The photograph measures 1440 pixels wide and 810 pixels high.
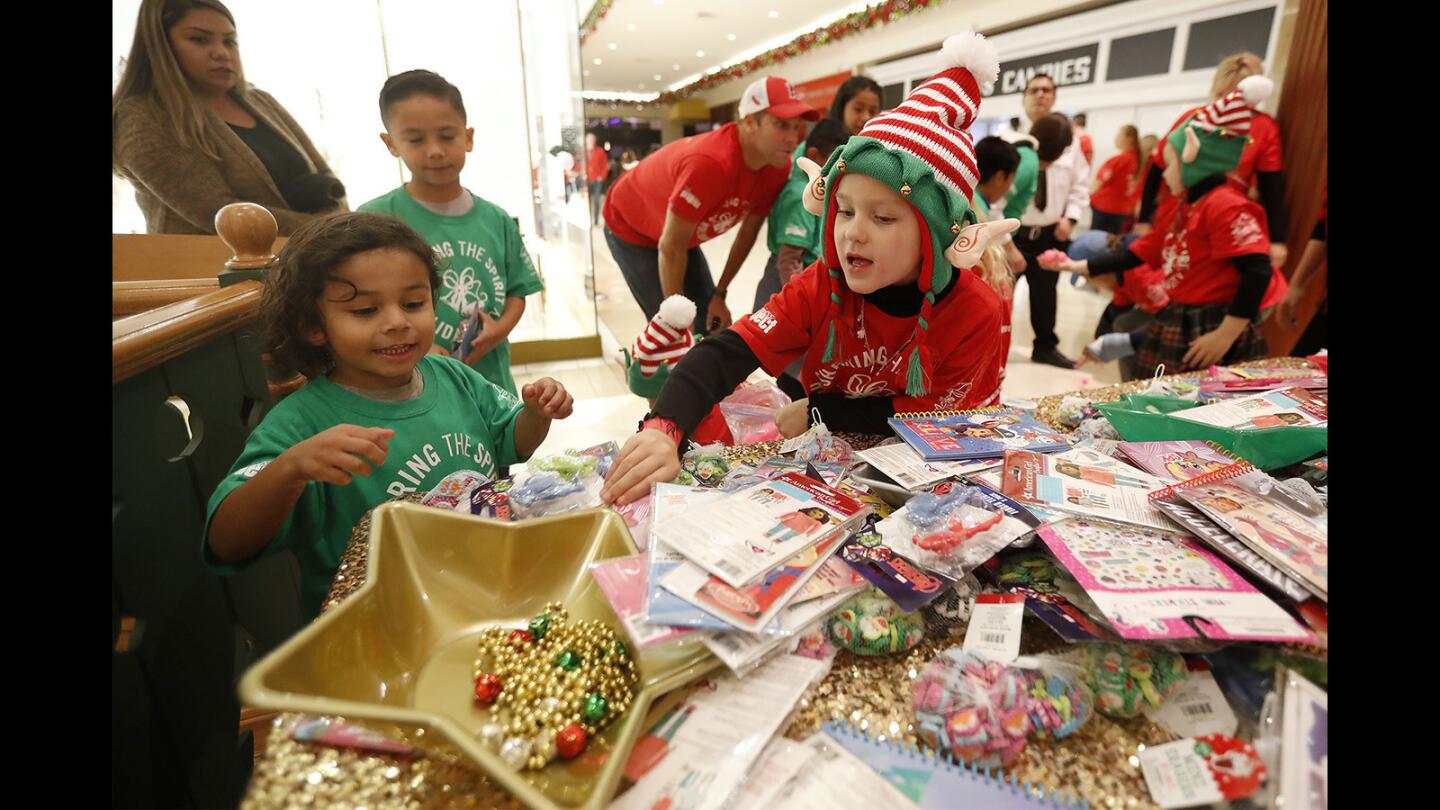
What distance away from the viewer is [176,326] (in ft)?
2.98

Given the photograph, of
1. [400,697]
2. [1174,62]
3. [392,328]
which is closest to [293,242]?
[392,328]

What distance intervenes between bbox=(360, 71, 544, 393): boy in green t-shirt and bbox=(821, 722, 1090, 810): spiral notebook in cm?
126

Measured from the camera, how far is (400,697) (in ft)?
2.02

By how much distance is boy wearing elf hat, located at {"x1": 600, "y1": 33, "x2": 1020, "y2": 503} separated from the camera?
3.39 feet

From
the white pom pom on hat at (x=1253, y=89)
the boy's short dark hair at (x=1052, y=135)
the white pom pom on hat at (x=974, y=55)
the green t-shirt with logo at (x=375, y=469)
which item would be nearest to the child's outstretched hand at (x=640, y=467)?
the green t-shirt with logo at (x=375, y=469)

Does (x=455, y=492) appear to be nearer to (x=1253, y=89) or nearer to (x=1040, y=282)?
(x=1253, y=89)

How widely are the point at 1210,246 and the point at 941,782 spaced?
8.04 ft

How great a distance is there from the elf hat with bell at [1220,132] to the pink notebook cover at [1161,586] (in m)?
2.03

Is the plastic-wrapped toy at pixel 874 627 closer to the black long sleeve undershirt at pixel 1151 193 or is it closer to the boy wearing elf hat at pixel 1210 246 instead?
the boy wearing elf hat at pixel 1210 246

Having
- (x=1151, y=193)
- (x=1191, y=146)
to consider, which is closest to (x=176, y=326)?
(x=1191, y=146)

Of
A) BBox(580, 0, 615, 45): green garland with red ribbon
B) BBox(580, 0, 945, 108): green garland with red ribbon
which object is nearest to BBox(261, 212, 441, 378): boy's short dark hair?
BBox(580, 0, 945, 108): green garland with red ribbon

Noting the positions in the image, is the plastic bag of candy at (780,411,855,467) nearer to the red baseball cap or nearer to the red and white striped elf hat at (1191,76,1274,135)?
the red baseball cap

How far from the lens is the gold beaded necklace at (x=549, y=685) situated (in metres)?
0.53
